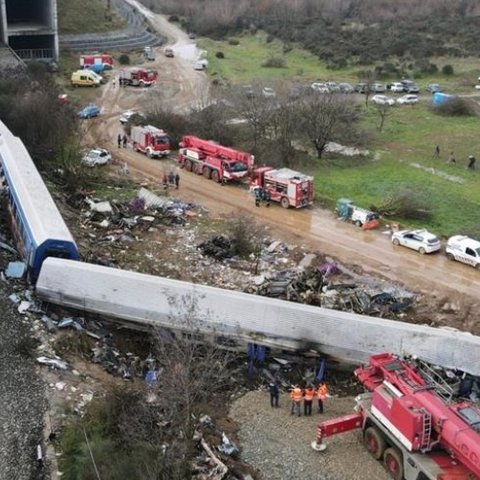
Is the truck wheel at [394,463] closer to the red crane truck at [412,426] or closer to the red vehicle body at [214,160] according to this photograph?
the red crane truck at [412,426]

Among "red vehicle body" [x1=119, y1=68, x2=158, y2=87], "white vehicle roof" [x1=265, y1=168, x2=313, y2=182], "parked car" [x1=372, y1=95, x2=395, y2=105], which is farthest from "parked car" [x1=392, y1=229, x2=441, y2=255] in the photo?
"red vehicle body" [x1=119, y1=68, x2=158, y2=87]

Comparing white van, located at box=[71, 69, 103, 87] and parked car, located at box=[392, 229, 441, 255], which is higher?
parked car, located at box=[392, 229, 441, 255]

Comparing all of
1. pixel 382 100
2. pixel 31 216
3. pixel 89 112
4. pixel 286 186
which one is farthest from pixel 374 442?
pixel 382 100

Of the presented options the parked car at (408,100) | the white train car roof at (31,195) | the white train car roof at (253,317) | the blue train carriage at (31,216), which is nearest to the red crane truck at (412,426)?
the white train car roof at (253,317)

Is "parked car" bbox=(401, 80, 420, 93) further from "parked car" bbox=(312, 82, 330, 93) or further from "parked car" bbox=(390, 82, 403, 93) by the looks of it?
"parked car" bbox=(312, 82, 330, 93)

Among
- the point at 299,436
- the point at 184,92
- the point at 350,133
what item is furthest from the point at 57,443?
the point at 184,92

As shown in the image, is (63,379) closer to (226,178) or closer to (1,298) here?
(1,298)
